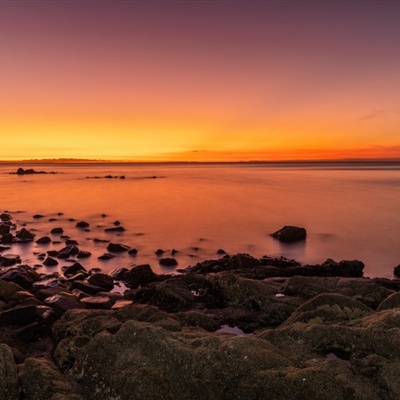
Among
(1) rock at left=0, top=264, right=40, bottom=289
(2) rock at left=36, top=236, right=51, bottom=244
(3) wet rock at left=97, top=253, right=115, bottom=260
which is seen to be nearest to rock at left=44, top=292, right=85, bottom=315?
(1) rock at left=0, top=264, right=40, bottom=289

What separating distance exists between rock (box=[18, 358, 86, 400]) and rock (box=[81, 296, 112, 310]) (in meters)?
4.67

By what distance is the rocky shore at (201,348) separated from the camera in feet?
20.2

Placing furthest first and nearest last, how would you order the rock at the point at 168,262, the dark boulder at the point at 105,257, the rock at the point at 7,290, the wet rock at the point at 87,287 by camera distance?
1. the dark boulder at the point at 105,257
2. the rock at the point at 168,262
3. the wet rock at the point at 87,287
4. the rock at the point at 7,290

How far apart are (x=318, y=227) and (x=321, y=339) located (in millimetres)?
24441

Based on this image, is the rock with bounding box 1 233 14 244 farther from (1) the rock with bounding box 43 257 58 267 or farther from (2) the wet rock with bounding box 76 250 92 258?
(1) the rock with bounding box 43 257 58 267

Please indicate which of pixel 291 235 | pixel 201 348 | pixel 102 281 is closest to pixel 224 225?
pixel 291 235

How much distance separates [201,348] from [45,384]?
8.88ft

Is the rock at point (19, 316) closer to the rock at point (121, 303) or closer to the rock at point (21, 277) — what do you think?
the rock at point (121, 303)

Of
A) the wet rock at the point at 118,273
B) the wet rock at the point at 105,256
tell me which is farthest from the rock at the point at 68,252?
the wet rock at the point at 118,273

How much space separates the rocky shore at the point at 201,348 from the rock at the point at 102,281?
2.31 m

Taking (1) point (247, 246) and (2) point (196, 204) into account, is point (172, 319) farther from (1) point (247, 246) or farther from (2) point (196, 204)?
(2) point (196, 204)

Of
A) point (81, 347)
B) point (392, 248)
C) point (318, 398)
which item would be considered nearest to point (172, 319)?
point (81, 347)

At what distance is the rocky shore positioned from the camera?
6.17m

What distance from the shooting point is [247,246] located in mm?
24109
